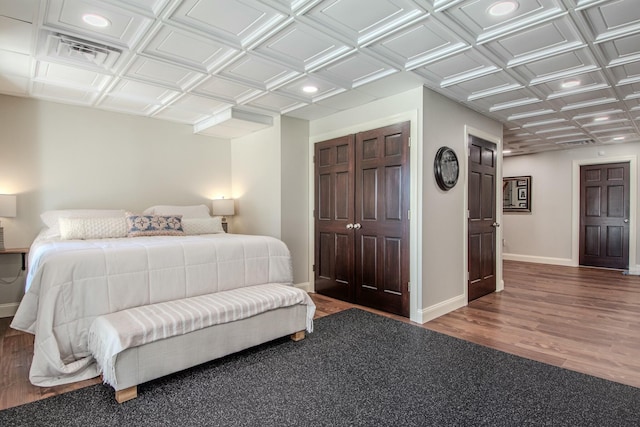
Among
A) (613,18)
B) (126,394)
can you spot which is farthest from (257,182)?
(613,18)

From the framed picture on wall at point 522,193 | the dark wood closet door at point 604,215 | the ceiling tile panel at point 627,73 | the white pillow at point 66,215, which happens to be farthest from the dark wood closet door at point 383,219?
the dark wood closet door at point 604,215

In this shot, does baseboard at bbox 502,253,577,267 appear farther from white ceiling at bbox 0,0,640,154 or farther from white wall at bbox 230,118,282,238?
white wall at bbox 230,118,282,238

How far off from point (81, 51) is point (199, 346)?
244cm

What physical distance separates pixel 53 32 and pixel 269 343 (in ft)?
9.19

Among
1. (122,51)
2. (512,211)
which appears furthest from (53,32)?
(512,211)

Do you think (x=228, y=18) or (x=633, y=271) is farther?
(x=633, y=271)

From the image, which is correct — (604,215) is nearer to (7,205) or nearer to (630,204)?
(630,204)

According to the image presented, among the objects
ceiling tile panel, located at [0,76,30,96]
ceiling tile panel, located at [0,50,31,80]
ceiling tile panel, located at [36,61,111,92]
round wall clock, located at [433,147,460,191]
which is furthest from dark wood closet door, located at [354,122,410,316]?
ceiling tile panel, located at [0,76,30,96]

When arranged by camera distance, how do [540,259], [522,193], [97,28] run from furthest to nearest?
[522,193] → [540,259] → [97,28]

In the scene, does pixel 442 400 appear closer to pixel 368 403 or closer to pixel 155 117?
pixel 368 403

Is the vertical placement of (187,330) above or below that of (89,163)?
below

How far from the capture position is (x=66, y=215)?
3.70 metres

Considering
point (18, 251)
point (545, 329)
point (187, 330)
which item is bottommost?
point (545, 329)

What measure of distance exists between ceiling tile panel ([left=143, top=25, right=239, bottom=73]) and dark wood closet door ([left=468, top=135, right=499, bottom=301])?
301cm
